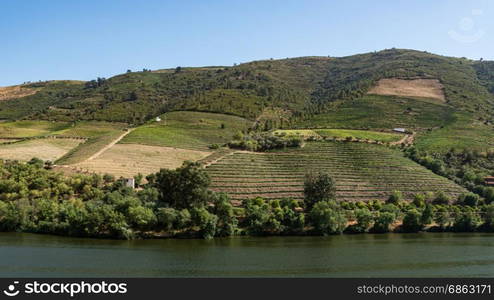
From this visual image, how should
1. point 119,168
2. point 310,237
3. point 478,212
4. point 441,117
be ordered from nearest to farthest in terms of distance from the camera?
point 310,237
point 478,212
point 119,168
point 441,117

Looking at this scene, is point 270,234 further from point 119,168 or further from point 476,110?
point 476,110

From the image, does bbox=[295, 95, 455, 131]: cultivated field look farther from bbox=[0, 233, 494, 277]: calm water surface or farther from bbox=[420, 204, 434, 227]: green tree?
bbox=[0, 233, 494, 277]: calm water surface

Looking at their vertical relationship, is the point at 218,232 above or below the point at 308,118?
below

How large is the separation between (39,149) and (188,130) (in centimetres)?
4576

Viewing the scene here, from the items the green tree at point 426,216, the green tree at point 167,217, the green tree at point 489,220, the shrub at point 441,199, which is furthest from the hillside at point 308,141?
the green tree at point 167,217

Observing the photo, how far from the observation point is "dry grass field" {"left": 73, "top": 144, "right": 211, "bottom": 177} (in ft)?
342

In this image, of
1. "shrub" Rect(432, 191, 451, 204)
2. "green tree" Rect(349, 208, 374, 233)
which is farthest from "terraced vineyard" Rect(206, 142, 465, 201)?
"green tree" Rect(349, 208, 374, 233)

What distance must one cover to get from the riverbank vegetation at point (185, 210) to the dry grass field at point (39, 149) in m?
24.5

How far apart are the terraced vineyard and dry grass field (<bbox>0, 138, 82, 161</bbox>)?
161 ft

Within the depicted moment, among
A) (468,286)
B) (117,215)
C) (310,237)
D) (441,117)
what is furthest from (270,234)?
(441,117)

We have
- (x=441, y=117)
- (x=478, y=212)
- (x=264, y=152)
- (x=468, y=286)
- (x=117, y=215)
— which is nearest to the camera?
(x=468, y=286)

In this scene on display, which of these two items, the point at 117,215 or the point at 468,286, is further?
the point at 117,215

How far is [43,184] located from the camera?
279 ft

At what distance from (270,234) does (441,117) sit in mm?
107862
